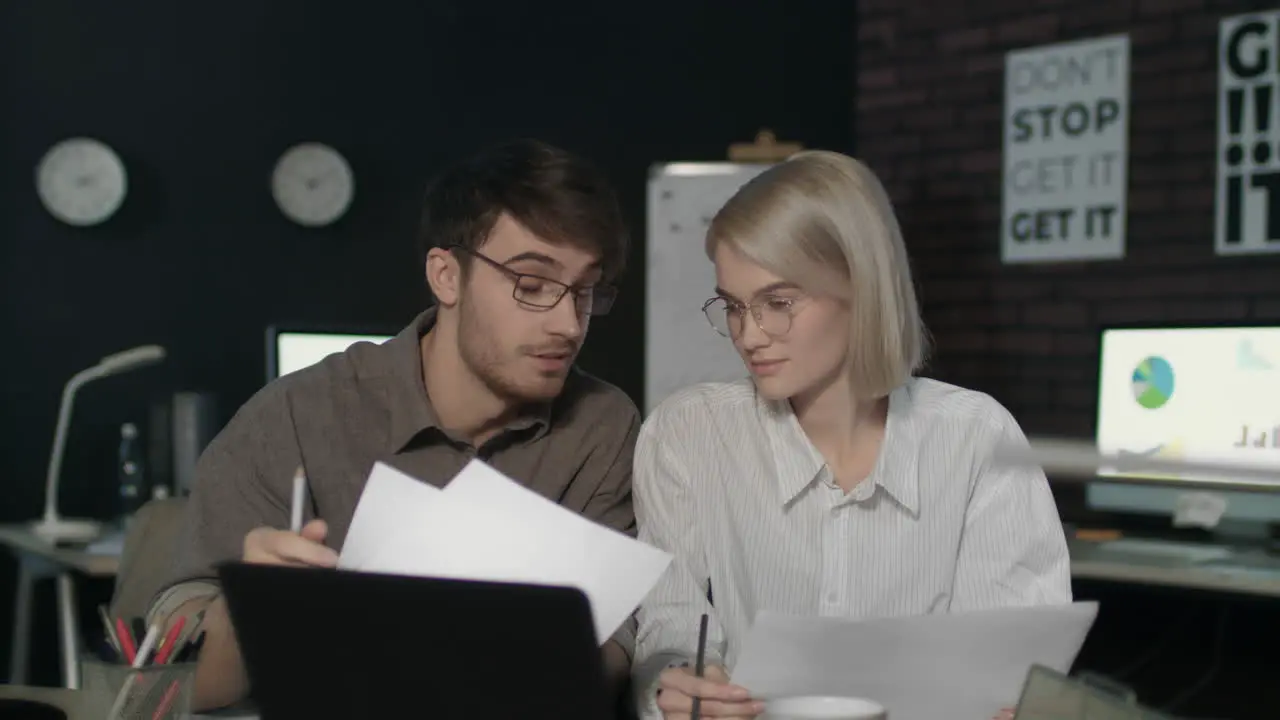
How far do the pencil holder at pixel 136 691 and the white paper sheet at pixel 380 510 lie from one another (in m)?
0.16

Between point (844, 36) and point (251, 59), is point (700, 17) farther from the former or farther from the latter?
point (251, 59)

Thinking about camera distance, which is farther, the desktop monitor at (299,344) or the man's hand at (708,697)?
the desktop monitor at (299,344)

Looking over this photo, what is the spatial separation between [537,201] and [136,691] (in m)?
0.82

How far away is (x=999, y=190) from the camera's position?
4.53 meters

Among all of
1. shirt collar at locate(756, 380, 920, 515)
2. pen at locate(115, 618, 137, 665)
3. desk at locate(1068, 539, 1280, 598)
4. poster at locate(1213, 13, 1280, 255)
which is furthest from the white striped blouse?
poster at locate(1213, 13, 1280, 255)

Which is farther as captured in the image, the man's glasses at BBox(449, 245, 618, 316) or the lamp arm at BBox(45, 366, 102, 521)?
the lamp arm at BBox(45, 366, 102, 521)

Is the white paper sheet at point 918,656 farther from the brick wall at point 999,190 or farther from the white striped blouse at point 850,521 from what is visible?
the brick wall at point 999,190

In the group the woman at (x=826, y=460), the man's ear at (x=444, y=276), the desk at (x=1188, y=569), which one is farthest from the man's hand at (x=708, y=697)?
the desk at (x=1188, y=569)

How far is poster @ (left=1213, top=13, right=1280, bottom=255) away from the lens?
3879 millimetres

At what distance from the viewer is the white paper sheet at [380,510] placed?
1085mm

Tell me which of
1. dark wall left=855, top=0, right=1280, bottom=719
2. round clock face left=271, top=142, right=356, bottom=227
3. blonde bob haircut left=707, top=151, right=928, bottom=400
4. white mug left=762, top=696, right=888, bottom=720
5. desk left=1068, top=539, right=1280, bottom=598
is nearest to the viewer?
white mug left=762, top=696, right=888, bottom=720

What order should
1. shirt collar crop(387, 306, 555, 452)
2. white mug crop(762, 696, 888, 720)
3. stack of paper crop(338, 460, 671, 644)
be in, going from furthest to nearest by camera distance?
shirt collar crop(387, 306, 555, 452), stack of paper crop(338, 460, 671, 644), white mug crop(762, 696, 888, 720)

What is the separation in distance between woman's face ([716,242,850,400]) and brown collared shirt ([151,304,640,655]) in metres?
0.26

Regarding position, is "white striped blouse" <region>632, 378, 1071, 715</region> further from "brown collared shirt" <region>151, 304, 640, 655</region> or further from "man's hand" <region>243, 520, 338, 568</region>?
"man's hand" <region>243, 520, 338, 568</region>
